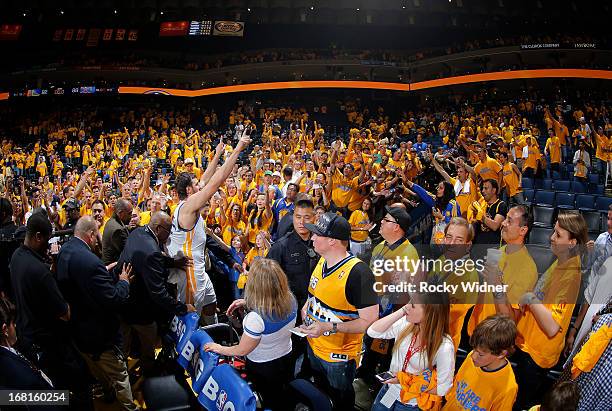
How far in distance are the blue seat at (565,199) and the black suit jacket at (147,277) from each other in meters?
7.83

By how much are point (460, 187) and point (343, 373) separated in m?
4.52

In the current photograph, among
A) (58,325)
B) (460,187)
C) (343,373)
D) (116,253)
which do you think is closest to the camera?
(343,373)

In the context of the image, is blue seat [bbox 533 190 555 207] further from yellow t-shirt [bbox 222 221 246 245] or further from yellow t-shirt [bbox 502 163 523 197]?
yellow t-shirt [bbox 222 221 246 245]

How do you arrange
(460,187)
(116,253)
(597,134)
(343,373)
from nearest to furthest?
(343,373) < (116,253) < (460,187) < (597,134)

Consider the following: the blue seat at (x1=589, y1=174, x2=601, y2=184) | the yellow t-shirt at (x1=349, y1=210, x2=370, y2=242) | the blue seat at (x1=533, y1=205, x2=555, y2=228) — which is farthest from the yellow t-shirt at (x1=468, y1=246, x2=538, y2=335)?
the blue seat at (x1=589, y1=174, x2=601, y2=184)

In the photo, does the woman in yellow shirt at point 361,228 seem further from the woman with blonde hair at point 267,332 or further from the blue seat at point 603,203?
the blue seat at point 603,203

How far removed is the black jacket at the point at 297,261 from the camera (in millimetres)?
4141

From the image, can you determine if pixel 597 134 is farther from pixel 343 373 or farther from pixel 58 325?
pixel 58 325

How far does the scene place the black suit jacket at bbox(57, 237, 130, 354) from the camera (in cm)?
369

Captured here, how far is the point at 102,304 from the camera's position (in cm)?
378

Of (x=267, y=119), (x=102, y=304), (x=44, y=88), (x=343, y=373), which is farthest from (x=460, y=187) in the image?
(x=44, y=88)

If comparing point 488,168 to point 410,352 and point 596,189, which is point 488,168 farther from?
point 410,352

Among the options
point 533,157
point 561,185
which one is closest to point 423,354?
point 561,185

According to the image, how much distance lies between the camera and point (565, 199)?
30.0 ft
